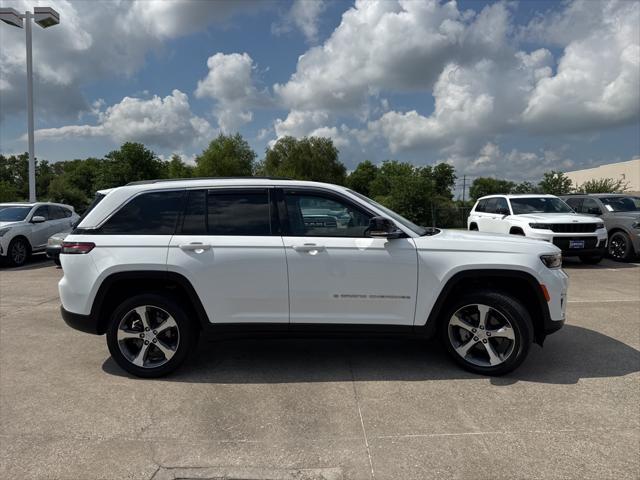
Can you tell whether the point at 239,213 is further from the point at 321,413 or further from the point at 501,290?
the point at 501,290

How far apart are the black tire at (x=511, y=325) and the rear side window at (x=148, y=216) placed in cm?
264

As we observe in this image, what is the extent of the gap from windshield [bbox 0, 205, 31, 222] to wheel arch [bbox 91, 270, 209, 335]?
9761 millimetres

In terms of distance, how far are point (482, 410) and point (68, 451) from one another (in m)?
2.93

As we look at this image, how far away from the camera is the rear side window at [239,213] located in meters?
4.19

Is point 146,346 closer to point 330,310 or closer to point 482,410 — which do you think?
point 330,310

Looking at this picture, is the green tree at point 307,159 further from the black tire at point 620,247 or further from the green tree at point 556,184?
the black tire at point 620,247

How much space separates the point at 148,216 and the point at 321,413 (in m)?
2.30

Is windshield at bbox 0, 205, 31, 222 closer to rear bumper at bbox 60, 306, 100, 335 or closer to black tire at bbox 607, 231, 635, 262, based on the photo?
rear bumper at bbox 60, 306, 100, 335

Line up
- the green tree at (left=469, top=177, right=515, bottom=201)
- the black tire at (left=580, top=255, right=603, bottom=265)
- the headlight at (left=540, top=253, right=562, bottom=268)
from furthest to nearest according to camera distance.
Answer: the green tree at (left=469, top=177, right=515, bottom=201) < the black tire at (left=580, top=255, right=603, bottom=265) < the headlight at (left=540, top=253, right=562, bottom=268)

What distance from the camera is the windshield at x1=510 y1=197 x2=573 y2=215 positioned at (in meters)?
11.5

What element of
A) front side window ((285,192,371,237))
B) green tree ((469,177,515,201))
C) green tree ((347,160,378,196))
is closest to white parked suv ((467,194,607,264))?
front side window ((285,192,371,237))

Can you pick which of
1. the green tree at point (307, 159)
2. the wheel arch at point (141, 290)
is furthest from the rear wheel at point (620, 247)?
the green tree at point (307, 159)

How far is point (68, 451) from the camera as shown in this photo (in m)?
3.04

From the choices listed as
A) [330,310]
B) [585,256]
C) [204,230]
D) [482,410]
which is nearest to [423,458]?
[482,410]
